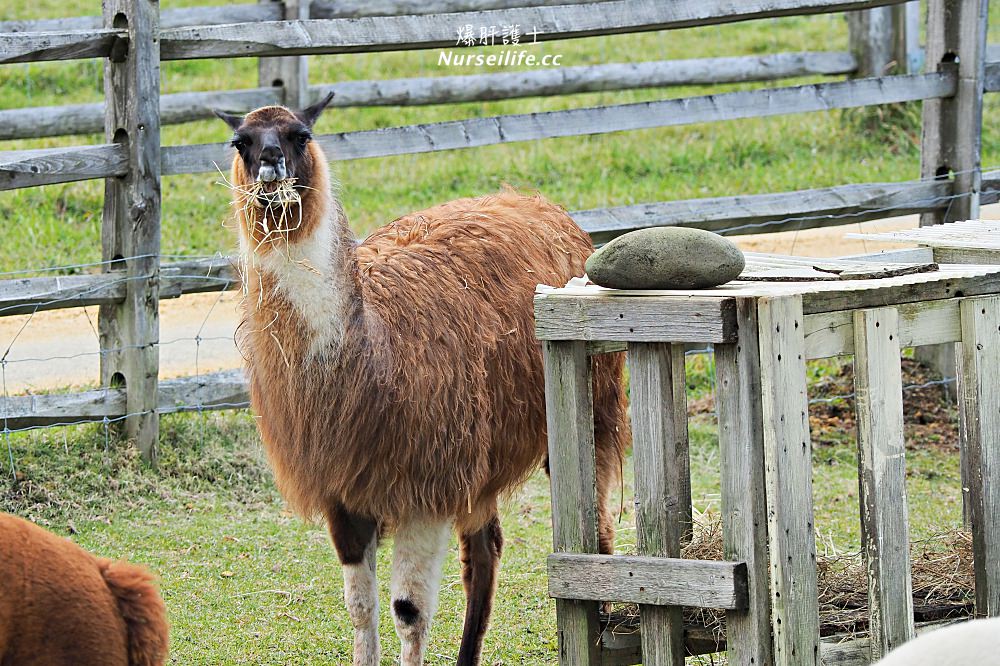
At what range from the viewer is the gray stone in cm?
391

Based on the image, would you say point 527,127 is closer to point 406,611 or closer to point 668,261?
point 406,611

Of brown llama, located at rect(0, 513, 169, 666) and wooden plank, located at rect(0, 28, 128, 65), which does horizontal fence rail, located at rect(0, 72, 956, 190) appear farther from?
brown llama, located at rect(0, 513, 169, 666)

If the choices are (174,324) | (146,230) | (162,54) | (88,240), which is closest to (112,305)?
(146,230)

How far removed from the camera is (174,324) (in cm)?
947

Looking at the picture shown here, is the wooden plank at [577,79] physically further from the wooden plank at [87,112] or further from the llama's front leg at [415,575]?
the llama's front leg at [415,575]

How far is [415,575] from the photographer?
15.1ft

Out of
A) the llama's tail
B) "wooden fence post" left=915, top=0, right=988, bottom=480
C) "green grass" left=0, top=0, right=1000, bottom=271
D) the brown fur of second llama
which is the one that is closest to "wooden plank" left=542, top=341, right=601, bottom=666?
the brown fur of second llama

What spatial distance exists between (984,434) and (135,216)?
430 centimetres

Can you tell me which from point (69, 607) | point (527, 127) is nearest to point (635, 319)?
point (69, 607)

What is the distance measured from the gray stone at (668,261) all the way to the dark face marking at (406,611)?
56.6 inches

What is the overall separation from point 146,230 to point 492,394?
2.71m

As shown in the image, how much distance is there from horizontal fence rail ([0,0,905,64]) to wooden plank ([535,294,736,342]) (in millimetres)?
3281

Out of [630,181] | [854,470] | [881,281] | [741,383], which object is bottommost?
[854,470]

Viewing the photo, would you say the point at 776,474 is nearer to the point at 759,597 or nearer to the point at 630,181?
the point at 759,597
